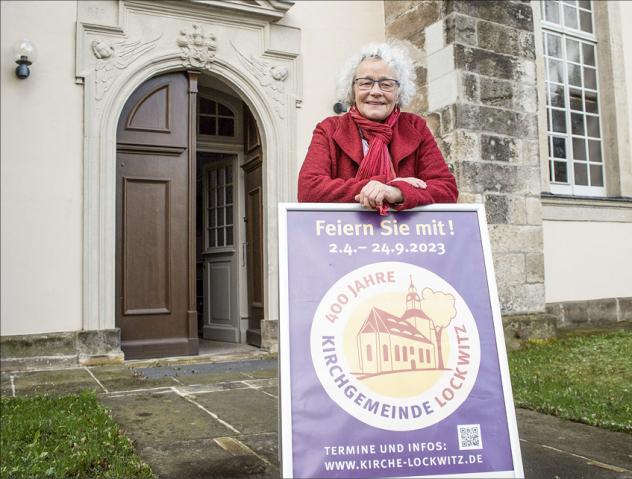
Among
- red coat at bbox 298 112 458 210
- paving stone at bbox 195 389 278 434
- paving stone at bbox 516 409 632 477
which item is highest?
red coat at bbox 298 112 458 210

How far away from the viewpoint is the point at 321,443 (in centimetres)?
186

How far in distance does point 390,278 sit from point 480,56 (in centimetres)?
533

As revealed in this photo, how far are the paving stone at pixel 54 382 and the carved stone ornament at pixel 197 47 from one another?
3.44m

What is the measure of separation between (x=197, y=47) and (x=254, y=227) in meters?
2.21

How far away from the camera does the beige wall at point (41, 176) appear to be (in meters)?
5.71

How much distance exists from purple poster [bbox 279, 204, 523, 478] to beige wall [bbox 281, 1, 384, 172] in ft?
16.6

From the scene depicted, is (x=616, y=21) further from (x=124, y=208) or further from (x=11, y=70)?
(x=11, y=70)

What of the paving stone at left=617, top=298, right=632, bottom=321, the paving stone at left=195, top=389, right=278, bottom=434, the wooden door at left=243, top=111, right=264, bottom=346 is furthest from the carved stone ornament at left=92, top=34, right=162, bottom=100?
the paving stone at left=617, top=298, right=632, bottom=321

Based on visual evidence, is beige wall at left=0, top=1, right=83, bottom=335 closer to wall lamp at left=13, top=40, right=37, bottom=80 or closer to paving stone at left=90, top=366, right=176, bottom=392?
wall lamp at left=13, top=40, right=37, bottom=80

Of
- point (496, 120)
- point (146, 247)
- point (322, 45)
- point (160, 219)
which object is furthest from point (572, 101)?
point (146, 247)

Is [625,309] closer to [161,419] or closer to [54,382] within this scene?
[161,419]

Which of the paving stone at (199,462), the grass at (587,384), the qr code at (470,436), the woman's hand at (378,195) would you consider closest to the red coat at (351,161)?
the woman's hand at (378,195)

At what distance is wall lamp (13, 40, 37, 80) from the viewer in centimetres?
571

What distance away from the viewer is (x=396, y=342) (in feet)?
6.60
